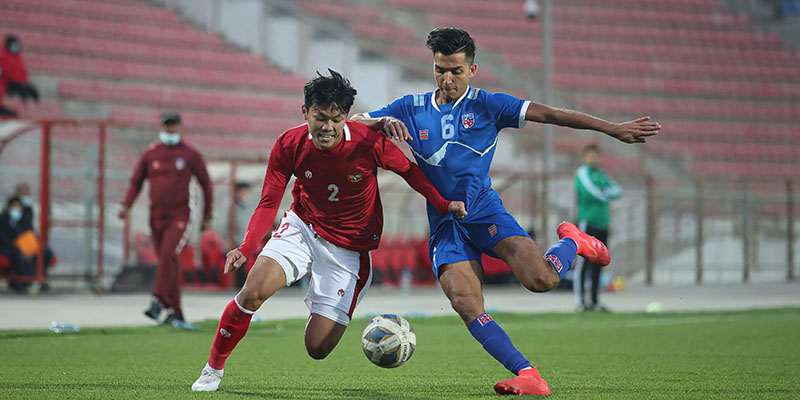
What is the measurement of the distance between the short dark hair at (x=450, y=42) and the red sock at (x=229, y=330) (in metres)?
1.81

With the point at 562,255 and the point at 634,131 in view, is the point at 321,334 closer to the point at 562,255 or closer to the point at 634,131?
the point at 562,255

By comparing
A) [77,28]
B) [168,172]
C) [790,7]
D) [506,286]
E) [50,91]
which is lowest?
[506,286]

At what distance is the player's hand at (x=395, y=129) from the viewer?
235 inches

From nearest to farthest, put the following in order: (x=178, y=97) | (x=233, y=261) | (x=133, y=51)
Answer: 1. (x=233, y=261)
2. (x=178, y=97)
3. (x=133, y=51)

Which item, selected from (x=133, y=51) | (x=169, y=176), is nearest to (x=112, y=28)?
(x=133, y=51)

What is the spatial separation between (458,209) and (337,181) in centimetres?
Result: 73

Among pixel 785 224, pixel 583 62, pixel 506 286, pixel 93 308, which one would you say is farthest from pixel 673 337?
pixel 583 62

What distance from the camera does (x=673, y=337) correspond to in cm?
995

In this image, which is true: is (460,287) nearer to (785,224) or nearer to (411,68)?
(785,224)

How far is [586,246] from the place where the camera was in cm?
667

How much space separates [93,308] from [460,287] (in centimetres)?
815

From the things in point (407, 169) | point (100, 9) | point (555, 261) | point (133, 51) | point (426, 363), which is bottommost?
point (426, 363)

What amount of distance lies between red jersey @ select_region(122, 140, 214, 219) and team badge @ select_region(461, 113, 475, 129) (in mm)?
5212

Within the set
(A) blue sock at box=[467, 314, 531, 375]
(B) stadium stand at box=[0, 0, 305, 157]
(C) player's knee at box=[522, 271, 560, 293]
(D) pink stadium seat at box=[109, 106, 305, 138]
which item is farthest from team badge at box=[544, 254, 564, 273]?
(D) pink stadium seat at box=[109, 106, 305, 138]
